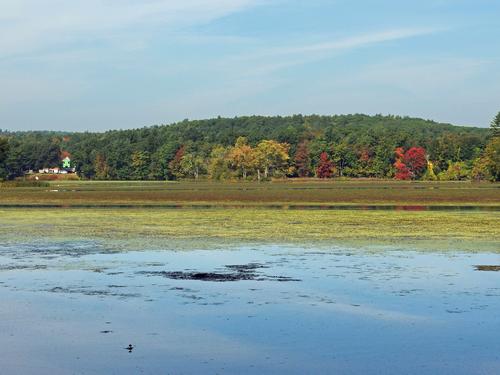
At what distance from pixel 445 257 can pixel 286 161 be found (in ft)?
485

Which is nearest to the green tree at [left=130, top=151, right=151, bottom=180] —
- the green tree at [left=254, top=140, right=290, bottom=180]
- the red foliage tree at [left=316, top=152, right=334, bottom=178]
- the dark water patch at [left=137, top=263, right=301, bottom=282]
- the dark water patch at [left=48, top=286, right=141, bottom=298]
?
the green tree at [left=254, top=140, right=290, bottom=180]

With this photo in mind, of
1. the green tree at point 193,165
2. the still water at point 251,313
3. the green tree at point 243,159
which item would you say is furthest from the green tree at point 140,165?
the still water at point 251,313

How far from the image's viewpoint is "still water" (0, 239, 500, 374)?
12.6 metres

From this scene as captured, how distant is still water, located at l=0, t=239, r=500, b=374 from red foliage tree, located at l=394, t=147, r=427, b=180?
138 metres

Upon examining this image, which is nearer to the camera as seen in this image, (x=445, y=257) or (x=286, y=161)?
(x=445, y=257)

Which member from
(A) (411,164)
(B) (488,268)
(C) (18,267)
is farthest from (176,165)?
(B) (488,268)

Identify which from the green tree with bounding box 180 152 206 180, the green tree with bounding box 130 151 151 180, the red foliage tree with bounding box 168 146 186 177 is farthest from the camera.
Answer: the green tree with bounding box 130 151 151 180

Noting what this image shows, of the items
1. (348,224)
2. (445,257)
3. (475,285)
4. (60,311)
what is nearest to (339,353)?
(60,311)

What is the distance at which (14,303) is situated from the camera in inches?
693

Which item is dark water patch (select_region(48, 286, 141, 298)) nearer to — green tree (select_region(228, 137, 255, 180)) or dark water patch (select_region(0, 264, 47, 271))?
dark water patch (select_region(0, 264, 47, 271))

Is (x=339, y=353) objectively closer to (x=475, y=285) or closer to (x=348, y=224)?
(x=475, y=285)

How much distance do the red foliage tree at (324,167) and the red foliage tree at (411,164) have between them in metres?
14.0

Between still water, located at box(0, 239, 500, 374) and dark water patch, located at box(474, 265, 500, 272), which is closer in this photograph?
still water, located at box(0, 239, 500, 374)

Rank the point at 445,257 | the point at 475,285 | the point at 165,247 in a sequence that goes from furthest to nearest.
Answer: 1. the point at 165,247
2. the point at 445,257
3. the point at 475,285
